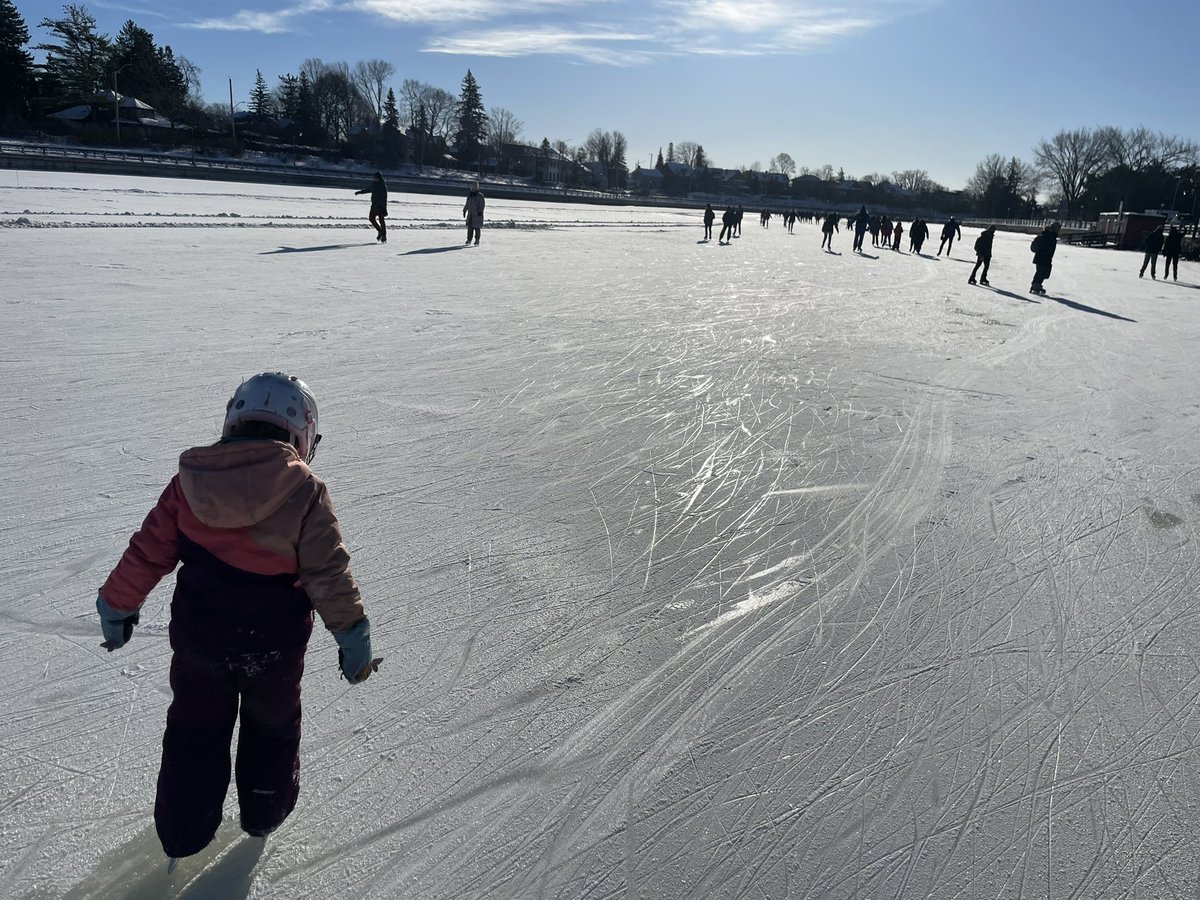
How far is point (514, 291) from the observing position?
37.7 ft

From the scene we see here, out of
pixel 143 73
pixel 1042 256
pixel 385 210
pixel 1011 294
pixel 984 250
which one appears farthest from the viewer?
→ pixel 143 73

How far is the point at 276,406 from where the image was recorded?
Result: 67.4 inches

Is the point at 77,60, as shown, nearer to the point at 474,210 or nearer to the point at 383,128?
the point at 383,128

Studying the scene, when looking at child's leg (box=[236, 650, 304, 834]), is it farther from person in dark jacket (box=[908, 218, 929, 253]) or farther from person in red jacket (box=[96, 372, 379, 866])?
person in dark jacket (box=[908, 218, 929, 253])

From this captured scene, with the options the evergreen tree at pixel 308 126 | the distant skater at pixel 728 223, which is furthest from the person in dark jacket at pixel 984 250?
the evergreen tree at pixel 308 126

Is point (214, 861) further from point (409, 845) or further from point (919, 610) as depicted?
point (919, 610)

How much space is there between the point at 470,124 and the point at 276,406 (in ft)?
309

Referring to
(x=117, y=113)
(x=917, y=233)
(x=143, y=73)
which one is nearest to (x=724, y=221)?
(x=917, y=233)

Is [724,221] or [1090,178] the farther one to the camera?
[1090,178]

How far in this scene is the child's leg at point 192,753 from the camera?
5.73 ft

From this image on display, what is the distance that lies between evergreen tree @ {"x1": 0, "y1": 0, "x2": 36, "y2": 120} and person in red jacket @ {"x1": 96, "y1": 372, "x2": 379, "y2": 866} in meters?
67.3

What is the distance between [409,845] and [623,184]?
365 ft

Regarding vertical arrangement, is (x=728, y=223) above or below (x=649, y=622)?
above

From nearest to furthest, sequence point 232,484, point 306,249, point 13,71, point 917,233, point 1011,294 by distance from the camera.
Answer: point 232,484
point 306,249
point 1011,294
point 917,233
point 13,71
